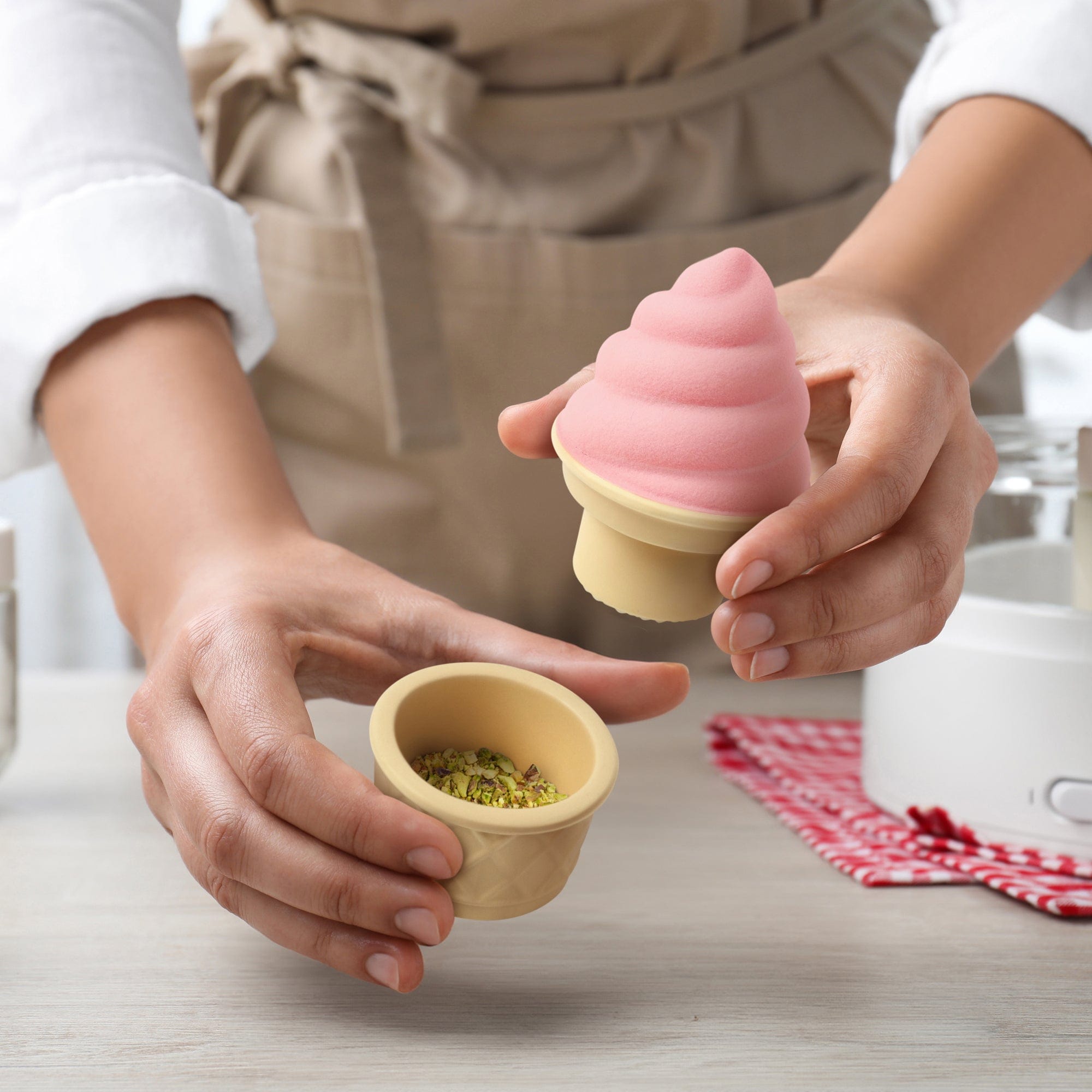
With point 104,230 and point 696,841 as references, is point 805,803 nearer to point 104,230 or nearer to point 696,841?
point 696,841

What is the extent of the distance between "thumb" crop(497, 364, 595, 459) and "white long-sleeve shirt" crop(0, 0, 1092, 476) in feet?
0.78

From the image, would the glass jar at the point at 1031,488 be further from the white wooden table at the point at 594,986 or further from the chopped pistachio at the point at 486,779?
the chopped pistachio at the point at 486,779

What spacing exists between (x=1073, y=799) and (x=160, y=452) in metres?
0.58

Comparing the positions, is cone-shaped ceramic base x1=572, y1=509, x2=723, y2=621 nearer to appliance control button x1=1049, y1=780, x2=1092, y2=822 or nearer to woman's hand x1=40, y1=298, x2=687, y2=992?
woman's hand x1=40, y1=298, x2=687, y2=992

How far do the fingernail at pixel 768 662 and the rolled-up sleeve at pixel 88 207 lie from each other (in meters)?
0.42

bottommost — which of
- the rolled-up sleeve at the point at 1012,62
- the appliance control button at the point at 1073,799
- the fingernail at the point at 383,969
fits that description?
the appliance control button at the point at 1073,799

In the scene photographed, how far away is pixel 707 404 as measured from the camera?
546mm

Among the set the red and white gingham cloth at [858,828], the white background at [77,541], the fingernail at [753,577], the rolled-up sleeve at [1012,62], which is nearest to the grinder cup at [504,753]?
the fingernail at [753,577]

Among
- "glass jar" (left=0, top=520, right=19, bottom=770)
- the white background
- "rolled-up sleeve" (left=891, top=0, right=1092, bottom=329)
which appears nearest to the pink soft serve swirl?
"rolled-up sleeve" (left=891, top=0, right=1092, bottom=329)

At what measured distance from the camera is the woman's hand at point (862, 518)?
1.72ft

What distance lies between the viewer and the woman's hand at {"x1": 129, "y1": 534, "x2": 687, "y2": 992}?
1.77ft

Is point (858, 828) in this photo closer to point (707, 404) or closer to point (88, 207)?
point (707, 404)

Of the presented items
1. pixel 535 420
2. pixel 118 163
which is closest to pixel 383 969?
pixel 535 420

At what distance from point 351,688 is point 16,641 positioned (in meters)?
0.35
